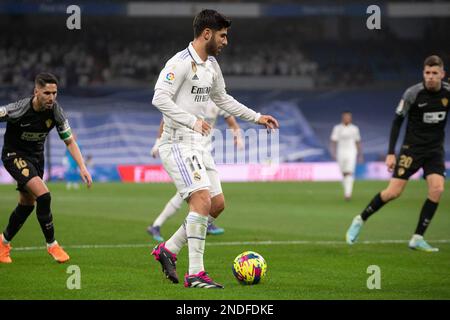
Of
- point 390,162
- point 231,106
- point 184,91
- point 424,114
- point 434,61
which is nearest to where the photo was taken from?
point 184,91

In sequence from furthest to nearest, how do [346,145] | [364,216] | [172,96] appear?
[346,145] < [364,216] < [172,96]

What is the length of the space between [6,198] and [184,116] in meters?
17.8

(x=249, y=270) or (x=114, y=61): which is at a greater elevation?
(x=114, y=61)

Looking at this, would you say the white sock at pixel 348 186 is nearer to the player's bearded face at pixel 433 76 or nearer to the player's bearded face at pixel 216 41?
the player's bearded face at pixel 433 76

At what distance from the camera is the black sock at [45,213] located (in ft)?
33.7

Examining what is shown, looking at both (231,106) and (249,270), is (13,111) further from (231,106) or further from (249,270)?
(249,270)

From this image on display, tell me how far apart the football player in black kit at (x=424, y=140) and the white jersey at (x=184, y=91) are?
394 centimetres

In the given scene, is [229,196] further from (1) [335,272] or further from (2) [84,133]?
(2) [84,133]

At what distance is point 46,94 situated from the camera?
10.1m

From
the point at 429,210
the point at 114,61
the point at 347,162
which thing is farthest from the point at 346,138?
the point at 114,61

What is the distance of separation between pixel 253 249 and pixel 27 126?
12.8 ft

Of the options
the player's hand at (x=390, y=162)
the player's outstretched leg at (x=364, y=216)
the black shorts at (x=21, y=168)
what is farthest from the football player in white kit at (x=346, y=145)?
the black shorts at (x=21, y=168)

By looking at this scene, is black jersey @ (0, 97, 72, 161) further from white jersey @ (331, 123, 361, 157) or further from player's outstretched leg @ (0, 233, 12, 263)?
white jersey @ (331, 123, 361, 157)

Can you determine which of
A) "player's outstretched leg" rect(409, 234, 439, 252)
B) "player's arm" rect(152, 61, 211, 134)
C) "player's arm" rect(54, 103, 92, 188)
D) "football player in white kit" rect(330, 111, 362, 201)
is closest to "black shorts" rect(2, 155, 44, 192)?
"player's arm" rect(54, 103, 92, 188)
